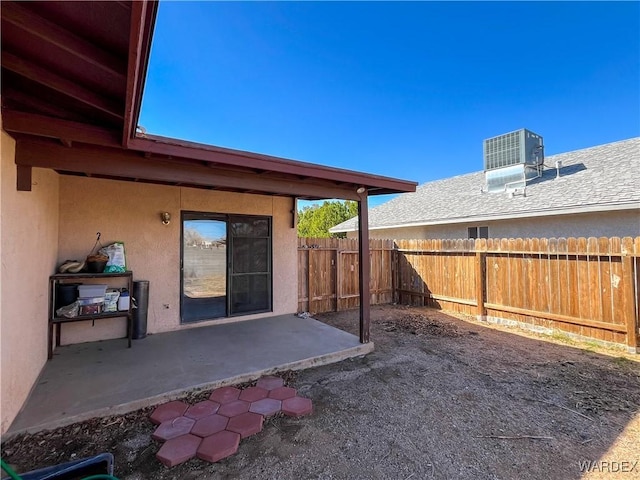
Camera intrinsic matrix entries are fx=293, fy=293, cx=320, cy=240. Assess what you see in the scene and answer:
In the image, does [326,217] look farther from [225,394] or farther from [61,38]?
[61,38]

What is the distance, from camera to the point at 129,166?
313 centimetres

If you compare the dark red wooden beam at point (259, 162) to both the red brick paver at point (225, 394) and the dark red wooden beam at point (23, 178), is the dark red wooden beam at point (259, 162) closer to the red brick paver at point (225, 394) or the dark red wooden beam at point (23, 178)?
the dark red wooden beam at point (23, 178)

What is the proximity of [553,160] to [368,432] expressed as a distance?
Answer: 41.5 ft

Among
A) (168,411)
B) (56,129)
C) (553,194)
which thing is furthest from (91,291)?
(553,194)

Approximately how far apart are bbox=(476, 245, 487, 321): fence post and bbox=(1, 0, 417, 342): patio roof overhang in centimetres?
426

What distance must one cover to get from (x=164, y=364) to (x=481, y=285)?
6.65m

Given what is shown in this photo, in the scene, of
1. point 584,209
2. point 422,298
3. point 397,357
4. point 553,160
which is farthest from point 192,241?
point 553,160

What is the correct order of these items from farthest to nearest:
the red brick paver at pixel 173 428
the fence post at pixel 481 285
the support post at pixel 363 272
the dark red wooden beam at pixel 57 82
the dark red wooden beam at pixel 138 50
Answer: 1. the fence post at pixel 481 285
2. the support post at pixel 363 272
3. the red brick paver at pixel 173 428
4. the dark red wooden beam at pixel 57 82
5. the dark red wooden beam at pixel 138 50

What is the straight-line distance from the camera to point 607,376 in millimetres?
3883

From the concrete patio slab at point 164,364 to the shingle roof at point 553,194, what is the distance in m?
6.51

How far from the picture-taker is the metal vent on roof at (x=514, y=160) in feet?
32.8

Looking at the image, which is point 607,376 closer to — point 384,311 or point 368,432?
point 368,432

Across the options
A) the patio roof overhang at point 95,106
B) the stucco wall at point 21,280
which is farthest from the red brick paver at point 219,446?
the patio roof overhang at point 95,106

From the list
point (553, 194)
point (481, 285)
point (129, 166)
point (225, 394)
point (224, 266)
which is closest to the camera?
point (129, 166)
